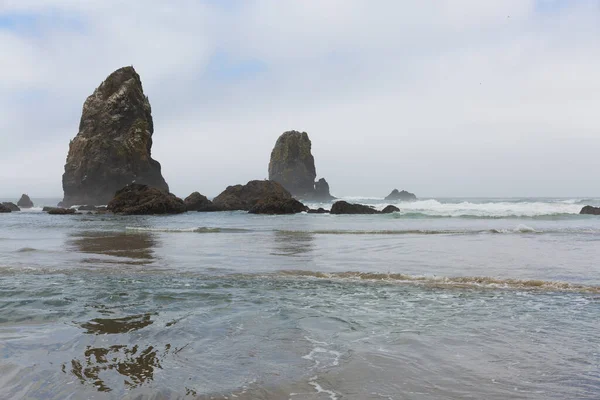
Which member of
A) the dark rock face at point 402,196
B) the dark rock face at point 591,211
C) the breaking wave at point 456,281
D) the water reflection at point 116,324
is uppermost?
the dark rock face at point 402,196

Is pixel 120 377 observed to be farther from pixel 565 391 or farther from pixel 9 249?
pixel 9 249

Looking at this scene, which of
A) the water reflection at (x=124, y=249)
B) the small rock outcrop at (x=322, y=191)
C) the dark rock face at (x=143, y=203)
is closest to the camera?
the water reflection at (x=124, y=249)

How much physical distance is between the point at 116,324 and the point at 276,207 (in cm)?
3827

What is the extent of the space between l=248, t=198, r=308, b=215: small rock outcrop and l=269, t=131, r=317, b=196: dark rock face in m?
51.4

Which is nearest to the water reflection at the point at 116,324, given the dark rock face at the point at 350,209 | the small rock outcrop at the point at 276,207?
the dark rock face at the point at 350,209

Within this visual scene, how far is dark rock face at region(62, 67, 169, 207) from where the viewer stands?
60125 mm

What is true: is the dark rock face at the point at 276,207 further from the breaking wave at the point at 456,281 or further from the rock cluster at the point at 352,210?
the breaking wave at the point at 456,281

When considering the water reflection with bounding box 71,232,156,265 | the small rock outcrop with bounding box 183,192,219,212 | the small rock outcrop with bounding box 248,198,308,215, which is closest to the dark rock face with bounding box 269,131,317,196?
the small rock outcrop with bounding box 183,192,219,212

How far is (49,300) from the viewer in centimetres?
644

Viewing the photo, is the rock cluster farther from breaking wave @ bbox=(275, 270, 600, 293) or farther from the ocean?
breaking wave @ bbox=(275, 270, 600, 293)

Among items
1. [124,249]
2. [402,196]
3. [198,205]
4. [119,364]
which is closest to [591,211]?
[198,205]

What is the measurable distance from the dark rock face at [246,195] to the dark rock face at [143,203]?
6.57 m

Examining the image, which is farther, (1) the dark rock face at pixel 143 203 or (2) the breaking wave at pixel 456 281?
(1) the dark rock face at pixel 143 203

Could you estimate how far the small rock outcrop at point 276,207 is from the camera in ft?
141
